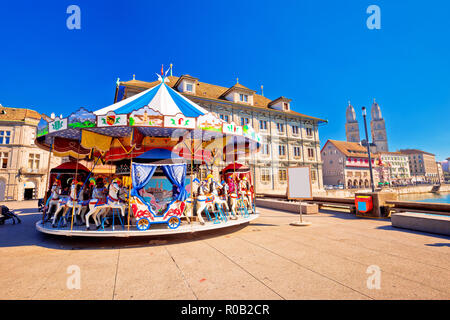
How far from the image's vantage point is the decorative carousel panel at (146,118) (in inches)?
285

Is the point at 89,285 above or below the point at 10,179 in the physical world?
below

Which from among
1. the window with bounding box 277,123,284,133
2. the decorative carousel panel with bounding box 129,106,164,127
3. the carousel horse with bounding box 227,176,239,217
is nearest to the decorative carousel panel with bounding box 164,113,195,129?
the decorative carousel panel with bounding box 129,106,164,127

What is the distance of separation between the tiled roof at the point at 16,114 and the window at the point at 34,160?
507 cm

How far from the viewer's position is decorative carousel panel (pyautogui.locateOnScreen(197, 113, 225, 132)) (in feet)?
25.4

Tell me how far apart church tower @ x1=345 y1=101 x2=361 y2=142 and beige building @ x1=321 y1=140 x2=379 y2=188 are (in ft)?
240

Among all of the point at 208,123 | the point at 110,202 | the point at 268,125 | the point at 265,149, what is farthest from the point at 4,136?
the point at 268,125

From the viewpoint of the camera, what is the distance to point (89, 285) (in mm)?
3838

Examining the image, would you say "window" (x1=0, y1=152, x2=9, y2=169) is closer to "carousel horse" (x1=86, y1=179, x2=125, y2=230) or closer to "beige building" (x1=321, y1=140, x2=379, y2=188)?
"carousel horse" (x1=86, y1=179, x2=125, y2=230)

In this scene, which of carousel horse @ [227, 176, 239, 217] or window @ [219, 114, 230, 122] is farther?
window @ [219, 114, 230, 122]

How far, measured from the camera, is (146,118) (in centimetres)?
730

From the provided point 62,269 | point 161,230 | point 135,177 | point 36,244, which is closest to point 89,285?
point 62,269
